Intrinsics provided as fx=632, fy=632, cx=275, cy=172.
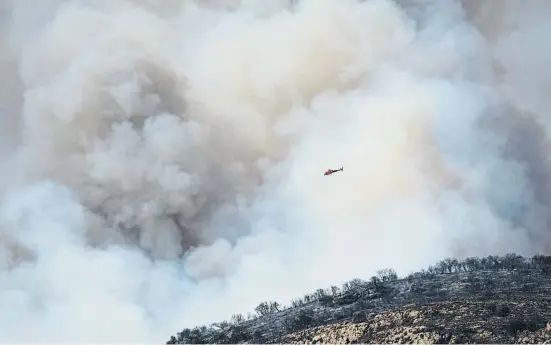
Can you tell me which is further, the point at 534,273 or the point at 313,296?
the point at 313,296

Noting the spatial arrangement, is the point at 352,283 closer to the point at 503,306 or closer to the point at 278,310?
the point at 278,310

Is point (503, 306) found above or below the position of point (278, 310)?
below

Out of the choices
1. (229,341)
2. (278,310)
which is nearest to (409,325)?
(229,341)

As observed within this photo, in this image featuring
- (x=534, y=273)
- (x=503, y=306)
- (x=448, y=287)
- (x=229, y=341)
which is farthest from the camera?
(x=534, y=273)

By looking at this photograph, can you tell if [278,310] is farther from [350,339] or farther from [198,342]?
[350,339]

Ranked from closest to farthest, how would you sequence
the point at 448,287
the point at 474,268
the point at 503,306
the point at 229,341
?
the point at 503,306 < the point at 229,341 < the point at 448,287 < the point at 474,268

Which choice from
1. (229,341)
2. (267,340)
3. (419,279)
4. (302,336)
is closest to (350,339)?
(302,336)

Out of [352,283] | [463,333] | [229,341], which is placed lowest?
[463,333]
